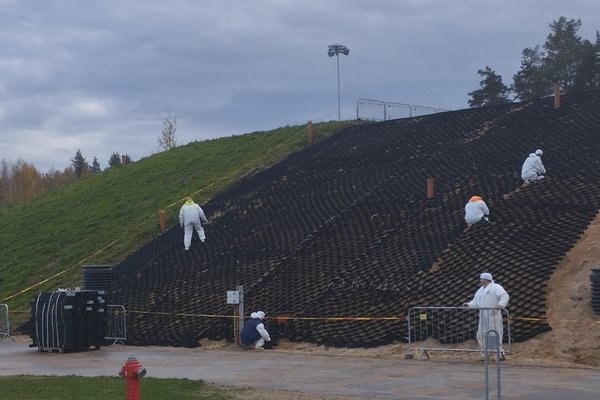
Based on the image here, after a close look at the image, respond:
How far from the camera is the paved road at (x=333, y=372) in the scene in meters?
12.3

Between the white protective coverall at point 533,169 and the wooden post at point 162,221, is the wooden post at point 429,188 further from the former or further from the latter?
the wooden post at point 162,221

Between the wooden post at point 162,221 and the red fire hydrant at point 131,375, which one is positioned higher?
the wooden post at point 162,221

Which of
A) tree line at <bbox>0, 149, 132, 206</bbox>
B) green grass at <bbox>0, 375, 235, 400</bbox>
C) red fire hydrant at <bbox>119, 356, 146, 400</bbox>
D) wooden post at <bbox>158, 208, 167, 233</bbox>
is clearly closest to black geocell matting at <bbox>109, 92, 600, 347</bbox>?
wooden post at <bbox>158, 208, 167, 233</bbox>

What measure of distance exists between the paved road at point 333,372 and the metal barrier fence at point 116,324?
2013 mm

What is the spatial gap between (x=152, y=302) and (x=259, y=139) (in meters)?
21.8

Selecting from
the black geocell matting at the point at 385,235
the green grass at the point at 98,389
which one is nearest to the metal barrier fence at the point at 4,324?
the black geocell matting at the point at 385,235

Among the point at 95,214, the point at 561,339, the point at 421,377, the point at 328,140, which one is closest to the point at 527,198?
the point at 561,339

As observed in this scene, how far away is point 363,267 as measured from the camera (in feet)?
70.0

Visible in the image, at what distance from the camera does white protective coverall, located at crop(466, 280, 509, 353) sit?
15.3 m

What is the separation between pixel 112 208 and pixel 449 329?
79.5ft

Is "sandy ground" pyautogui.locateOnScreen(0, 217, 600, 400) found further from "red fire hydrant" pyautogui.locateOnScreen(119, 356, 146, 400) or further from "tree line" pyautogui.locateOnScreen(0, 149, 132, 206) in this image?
"tree line" pyautogui.locateOnScreen(0, 149, 132, 206)

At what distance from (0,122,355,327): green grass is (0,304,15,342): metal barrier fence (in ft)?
1.59

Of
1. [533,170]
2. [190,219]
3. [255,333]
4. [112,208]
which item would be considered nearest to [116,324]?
[255,333]

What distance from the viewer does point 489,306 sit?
51.0 feet
